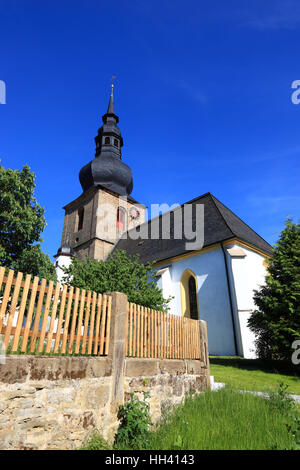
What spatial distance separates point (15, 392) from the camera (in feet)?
8.75

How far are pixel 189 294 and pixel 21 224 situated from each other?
426 inches

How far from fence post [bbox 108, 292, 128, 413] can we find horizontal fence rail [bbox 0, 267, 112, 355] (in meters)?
0.09

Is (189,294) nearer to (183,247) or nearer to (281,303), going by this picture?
(183,247)

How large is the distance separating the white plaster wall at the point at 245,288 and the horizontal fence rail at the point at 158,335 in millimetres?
7452

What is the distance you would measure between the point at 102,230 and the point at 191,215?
10117 millimetres

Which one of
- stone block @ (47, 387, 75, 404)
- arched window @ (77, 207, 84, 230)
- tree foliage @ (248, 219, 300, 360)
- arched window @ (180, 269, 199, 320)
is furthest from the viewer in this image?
arched window @ (77, 207, 84, 230)

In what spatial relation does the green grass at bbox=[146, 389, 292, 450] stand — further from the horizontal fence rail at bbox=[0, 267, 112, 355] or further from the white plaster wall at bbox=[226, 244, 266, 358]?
the white plaster wall at bbox=[226, 244, 266, 358]

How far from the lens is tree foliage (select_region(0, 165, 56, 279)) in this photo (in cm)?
1286

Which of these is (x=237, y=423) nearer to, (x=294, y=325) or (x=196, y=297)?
(x=294, y=325)

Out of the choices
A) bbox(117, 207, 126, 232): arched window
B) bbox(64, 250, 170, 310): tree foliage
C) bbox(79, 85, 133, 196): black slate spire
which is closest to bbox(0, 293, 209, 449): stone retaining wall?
bbox(64, 250, 170, 310): tree foliage

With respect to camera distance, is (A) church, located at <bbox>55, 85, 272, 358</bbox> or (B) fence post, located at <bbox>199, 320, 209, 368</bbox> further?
(A) church, located at <bbox>55, 85, 272, 358</bbox>

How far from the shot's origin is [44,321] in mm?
3166

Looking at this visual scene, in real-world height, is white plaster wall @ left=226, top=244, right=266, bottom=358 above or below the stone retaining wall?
above

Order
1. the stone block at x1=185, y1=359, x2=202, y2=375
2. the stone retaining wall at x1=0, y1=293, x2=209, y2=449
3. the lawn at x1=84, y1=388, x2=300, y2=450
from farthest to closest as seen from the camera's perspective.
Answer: the stone block at x1=185, y1=359, x2=202, y2=375 → the lawn at x1=84, y1=388, x2=300, y2=450 → the stone retaining wall at x1=0, y1=293, x2=209, y2=449
